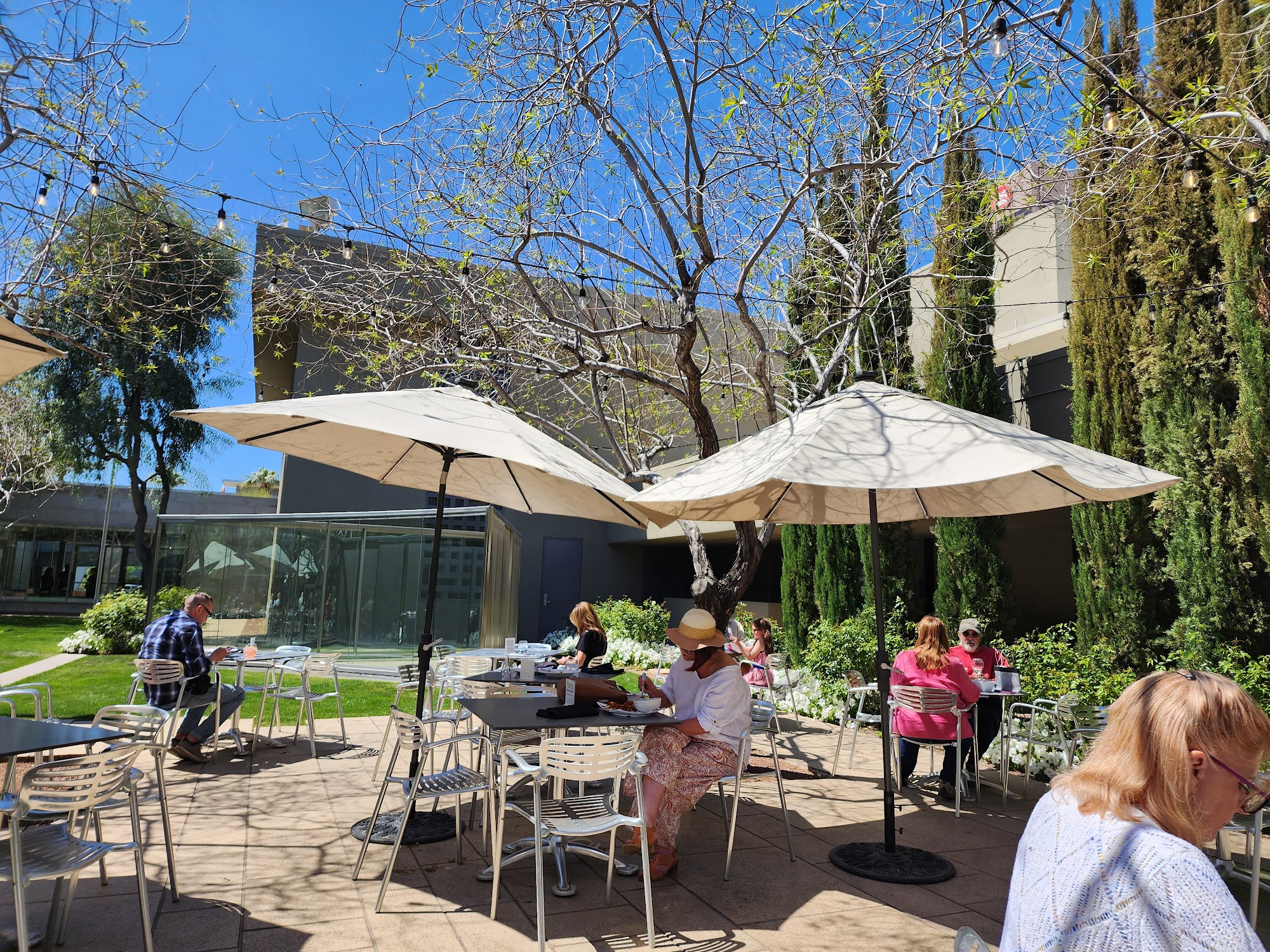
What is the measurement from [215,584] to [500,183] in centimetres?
1004

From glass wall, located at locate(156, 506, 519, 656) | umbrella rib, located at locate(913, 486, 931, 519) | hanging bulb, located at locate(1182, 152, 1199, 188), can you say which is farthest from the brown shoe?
hanging bulb, located at locate(1182, 152, 1199, 188)

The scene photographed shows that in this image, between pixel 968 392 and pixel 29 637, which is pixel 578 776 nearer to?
pixel 968 392

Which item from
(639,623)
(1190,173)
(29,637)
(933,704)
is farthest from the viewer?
(29,637)

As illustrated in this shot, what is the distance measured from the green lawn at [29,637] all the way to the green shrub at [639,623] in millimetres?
11847

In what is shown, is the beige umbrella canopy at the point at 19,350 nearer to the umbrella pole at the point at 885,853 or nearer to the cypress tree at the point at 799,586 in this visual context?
the umbrella pole at the point at 885,853

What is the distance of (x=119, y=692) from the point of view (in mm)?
11711

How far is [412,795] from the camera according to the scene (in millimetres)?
4336

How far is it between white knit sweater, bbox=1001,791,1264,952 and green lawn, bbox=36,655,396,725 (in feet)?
33.0

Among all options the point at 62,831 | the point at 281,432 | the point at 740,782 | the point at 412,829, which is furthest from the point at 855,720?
the point at 62,831

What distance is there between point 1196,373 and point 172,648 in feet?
32.6

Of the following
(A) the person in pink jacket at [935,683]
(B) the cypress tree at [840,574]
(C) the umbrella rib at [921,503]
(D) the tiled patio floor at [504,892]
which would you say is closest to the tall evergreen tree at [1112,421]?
(A) the person in pink jacket at [935,683]

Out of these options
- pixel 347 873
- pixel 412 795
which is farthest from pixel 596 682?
pixel 347 873

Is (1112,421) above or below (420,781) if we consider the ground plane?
above

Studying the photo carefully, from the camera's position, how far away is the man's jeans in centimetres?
732
